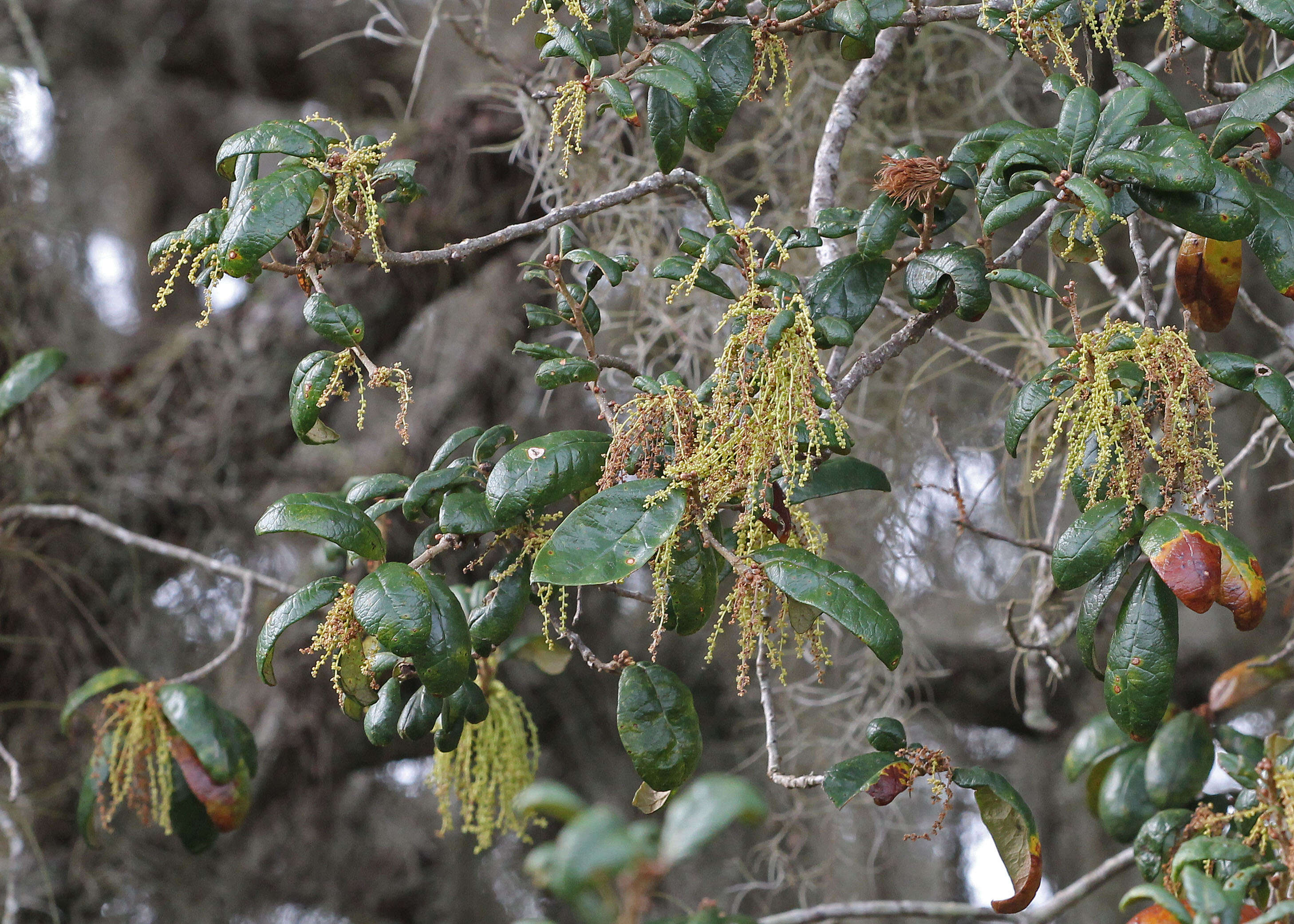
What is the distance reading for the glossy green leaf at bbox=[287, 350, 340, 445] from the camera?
86 centimetres

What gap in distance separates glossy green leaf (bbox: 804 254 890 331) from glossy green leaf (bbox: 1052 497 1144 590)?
0.79ft

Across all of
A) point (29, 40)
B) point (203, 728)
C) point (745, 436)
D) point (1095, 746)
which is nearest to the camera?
point (745, 436)

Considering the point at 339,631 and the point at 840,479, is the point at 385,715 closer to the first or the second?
the point at 339,631

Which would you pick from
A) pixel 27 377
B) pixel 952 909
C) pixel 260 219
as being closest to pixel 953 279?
pixel 260 219

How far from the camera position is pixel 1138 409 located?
715mm

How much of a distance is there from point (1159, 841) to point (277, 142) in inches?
41.2

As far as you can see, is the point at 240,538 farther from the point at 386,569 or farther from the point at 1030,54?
the point at 1030,54

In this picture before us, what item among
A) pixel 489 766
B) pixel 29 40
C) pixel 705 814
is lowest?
pixel 489 766

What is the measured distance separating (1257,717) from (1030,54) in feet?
5.92

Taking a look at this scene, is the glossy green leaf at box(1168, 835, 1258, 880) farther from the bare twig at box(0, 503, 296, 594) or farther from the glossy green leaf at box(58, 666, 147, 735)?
the glossy green leaf at box(58, 666, 147, 735)

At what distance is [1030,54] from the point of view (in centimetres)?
87

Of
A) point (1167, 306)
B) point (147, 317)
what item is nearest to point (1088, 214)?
point (1167, 306)

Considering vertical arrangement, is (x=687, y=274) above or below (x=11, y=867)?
above

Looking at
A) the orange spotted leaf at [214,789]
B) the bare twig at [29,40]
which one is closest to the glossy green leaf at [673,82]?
the orange spotted leaf at [214,789]
